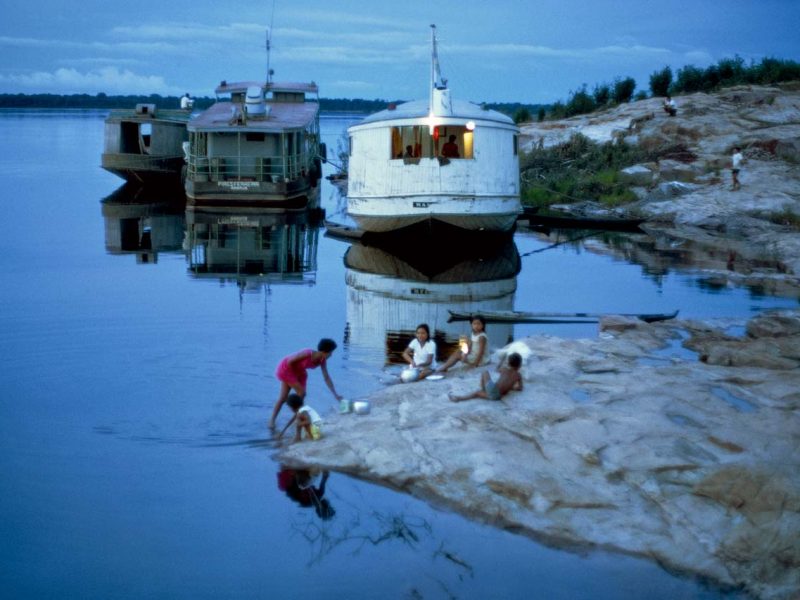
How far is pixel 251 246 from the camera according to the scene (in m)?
31.4

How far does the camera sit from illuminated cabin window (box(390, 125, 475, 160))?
27.6m

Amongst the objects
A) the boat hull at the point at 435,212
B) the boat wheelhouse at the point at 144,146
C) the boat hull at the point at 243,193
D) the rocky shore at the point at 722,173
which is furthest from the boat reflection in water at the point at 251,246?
the rocky shore at the point at 722,173

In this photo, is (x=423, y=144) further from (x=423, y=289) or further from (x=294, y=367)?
(x=294, y=367)

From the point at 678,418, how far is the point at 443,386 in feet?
11.5

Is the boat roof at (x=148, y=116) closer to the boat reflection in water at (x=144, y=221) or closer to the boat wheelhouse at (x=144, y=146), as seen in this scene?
the boat wheelhouse at (x=144, y=146)

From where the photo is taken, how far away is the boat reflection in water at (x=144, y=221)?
104 ft

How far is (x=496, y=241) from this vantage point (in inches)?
1253

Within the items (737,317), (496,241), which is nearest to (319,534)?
(737,317)

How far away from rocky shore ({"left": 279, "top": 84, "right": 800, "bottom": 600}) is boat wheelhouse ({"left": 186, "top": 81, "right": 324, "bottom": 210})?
78.6ft

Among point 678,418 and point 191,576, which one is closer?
point 191,576

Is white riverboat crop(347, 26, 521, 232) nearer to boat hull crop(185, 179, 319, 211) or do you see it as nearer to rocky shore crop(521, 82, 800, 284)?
rocky shore crop(521, 82, 800, 284)

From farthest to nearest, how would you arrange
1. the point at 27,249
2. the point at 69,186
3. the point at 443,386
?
the point at 69,186 < the point at 27,249 < the point at 443,386

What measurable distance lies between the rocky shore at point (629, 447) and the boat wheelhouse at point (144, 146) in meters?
34.4

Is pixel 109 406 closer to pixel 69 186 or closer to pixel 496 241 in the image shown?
pixel 496 241
